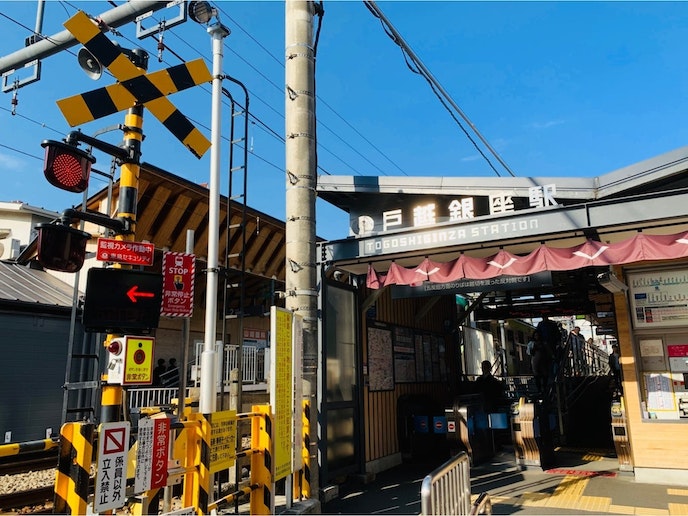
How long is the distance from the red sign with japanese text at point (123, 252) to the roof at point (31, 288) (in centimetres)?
1016

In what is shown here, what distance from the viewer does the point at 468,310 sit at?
44.6ft

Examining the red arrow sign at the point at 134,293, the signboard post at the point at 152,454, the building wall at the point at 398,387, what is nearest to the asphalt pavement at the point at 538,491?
the building wall at the point at 398,387

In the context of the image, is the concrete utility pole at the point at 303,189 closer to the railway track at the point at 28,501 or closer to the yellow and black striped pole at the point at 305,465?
the yellow and black striped pole at the point at 305,465

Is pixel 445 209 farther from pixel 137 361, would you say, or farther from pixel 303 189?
pixel 137 361

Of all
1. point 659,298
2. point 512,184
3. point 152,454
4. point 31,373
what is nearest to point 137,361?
point 152,454

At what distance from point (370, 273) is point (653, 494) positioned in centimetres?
522

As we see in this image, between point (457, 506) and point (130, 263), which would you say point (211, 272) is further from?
point (457, 506)

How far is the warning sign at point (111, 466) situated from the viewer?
4148mm

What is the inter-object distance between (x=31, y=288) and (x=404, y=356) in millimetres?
11319

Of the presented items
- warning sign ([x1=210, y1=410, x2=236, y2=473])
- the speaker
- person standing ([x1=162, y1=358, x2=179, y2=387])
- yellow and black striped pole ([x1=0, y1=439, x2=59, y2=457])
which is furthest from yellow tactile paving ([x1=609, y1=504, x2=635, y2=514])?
person standing ([x1=162, y1=358, x2=179, y2=387])

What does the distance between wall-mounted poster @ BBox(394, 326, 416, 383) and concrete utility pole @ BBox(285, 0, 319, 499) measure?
4.24 m

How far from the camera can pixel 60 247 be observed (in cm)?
460

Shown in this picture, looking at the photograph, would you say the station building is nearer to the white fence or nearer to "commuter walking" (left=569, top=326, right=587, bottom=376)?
the white fence

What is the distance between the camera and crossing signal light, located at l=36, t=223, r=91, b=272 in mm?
4496
